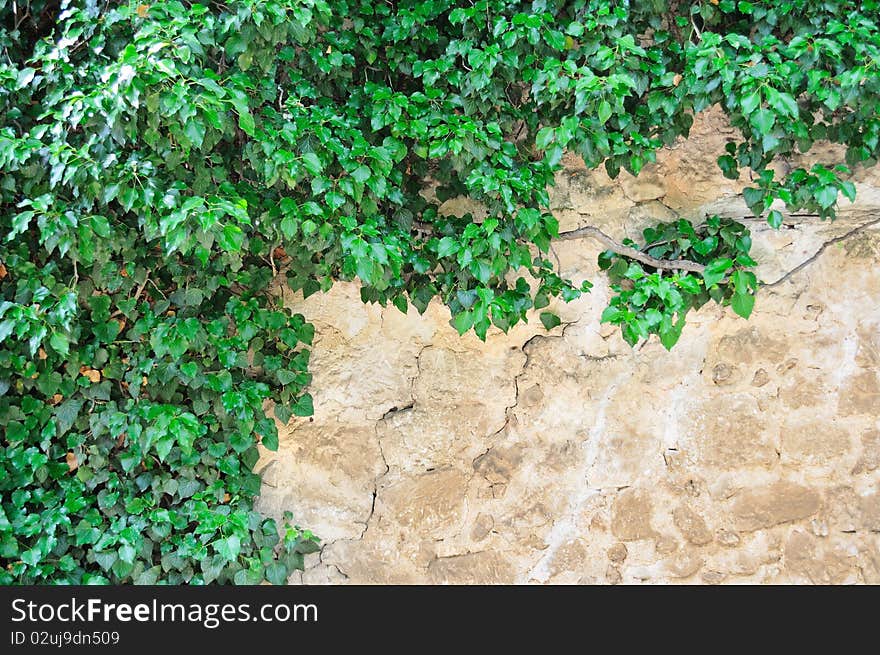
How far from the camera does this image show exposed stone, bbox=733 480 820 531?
9.01ft

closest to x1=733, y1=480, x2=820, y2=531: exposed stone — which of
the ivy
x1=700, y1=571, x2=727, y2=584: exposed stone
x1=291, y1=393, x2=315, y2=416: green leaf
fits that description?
x1=700, y1=571, x2=727, y2=584: exposed stone

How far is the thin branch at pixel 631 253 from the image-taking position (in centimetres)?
258

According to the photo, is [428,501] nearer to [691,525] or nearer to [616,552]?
[616,552]

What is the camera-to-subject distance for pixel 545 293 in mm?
2543

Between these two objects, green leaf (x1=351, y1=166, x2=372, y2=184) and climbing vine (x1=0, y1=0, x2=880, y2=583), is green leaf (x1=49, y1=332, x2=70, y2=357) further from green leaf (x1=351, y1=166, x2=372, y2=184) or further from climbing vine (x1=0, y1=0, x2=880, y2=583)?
green leaf (x1=351, y1=166, x2=372, y2=184)

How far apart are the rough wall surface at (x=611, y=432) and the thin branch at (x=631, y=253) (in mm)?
65

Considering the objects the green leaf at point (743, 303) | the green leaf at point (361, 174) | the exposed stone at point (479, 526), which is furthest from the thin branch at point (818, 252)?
the green leaf at point (361, 174)

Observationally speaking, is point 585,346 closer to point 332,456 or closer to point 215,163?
point 332,456

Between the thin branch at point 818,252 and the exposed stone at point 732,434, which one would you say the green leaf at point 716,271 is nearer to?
the thin branch at point 818,252

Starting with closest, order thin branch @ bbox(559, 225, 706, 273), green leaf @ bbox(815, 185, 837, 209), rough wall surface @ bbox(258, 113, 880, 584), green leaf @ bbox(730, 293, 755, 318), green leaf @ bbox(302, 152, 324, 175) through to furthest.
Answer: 1. green leaf @ bbox(302, 152, 324, 175)
2. green leaf @ bbox(815, 185, 837, 209)
3. green leaf @ bbox(730, 293, 755, 318)
4. thin branch @ bbox(559, 225, 706, 273)
5. rough wall surface @ bbox(258, 113, 880, 584)

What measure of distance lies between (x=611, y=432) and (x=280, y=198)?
3.91ft

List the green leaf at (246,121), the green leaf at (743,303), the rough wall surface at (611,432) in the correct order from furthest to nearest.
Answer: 1. the rough wall surface at (611,432)
2. the green leaf at (743,303)
3. the green leaf at (246,121)

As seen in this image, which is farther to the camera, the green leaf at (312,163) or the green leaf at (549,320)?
the green leaf at (549,320)

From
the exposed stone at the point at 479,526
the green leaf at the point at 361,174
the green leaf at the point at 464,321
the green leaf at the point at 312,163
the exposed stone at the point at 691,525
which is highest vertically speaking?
the green leaf at the point at 361,174
